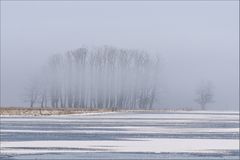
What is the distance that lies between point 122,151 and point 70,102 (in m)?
81.8

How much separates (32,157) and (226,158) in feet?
19.9

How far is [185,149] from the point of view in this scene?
83.8ft

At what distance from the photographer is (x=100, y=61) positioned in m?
107

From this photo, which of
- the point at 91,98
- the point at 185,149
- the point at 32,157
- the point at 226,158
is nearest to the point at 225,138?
the point at 185,149

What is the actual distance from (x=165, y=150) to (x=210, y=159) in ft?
10.8

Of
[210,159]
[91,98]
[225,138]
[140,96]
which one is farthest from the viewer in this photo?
[140,96]

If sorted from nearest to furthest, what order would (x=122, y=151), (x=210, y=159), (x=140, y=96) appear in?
(x=210, y=159), (x=122, y=151), (x=140, y=96)

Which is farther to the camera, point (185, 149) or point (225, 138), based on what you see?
point (225, 138)

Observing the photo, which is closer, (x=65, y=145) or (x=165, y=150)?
(x=165, y=150)

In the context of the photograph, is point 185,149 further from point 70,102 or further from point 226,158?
point 70,102

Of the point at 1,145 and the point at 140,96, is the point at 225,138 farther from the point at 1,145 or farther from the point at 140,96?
the point at 140,96

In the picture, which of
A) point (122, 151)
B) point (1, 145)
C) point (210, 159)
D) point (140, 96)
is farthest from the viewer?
point (140, 96)

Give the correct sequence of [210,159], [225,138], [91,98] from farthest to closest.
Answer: [91,98], [225,138], [210,159]

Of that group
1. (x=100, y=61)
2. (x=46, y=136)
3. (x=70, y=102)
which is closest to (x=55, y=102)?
(x=70, y=102)
